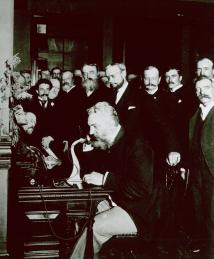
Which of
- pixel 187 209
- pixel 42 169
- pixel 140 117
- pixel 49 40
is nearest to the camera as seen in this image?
pixel 42 169

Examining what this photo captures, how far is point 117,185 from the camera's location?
3000 millimetres

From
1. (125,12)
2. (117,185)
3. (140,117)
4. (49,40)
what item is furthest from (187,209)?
(49,40)

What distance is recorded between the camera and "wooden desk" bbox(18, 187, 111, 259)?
9.98 feet

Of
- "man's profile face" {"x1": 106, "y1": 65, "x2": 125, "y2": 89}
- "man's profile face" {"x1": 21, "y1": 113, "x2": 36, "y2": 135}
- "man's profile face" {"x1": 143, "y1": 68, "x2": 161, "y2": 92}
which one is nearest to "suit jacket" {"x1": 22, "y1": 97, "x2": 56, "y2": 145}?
"man's profile face" {"x1": 21, "y1": 113, "x2": 36, "y2": 135}

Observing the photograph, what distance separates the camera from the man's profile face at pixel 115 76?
461 centimetres

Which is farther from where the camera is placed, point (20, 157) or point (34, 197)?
point (20, 157)

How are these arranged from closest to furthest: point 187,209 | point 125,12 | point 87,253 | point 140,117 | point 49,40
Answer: point 87,253, point 187,209, point 140,117, point 125,12, point 49,40

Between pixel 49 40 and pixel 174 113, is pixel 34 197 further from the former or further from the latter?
pixel 49 40

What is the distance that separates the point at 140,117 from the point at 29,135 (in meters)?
1.13

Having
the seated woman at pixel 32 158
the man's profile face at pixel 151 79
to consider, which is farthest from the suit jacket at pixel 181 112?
the seated woman at pixel 32 158

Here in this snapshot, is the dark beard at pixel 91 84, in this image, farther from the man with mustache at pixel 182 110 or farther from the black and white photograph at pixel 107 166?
the man with mustache at pixel 182 110

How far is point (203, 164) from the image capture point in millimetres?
3822

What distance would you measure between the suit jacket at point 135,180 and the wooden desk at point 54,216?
0.17 metres

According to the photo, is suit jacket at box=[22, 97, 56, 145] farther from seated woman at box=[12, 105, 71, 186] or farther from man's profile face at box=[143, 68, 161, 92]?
man's profile face at box=[143, 68, 161, 92]
